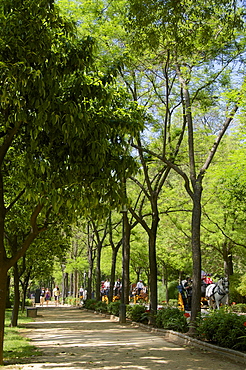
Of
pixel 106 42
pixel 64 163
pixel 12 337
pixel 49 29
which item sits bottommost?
pixel 12 337

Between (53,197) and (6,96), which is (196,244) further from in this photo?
(6,96)

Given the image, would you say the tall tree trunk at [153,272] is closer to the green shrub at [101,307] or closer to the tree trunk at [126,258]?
the tree trunk at [126,258]

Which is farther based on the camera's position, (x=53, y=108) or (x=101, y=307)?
(x=101, y=307)

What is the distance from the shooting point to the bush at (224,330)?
1102 cm

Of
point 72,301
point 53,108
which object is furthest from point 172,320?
point 72,301

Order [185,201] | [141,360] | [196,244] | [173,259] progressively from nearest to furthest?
[141,360] < [196,244] < [185,201] < [173,259]

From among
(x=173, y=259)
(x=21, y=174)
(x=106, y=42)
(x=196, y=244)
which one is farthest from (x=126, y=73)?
(x=173, y=259)

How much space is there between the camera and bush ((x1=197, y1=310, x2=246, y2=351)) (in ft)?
36.2

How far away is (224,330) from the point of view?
11555mm

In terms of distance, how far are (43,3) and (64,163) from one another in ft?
9.04

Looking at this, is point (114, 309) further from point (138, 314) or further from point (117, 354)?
point (117, 354)

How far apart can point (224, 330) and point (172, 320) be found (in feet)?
15.0

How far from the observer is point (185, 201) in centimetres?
2445

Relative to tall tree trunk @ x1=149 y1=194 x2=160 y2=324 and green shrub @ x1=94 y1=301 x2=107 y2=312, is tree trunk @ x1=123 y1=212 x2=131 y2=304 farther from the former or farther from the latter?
green shrub @ x1=94 y1=301 x2=107 y2=312
